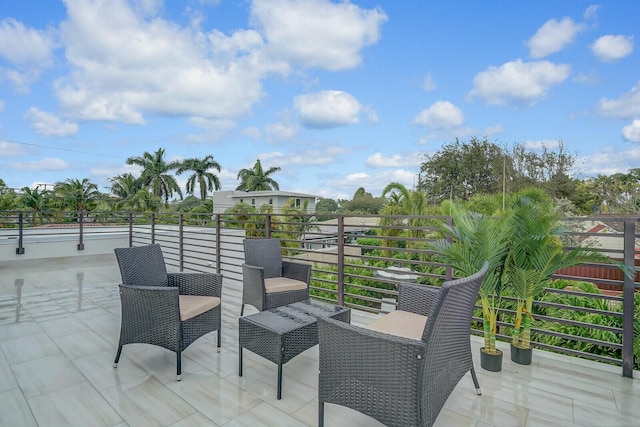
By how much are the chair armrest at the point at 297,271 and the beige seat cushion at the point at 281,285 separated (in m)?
0.08

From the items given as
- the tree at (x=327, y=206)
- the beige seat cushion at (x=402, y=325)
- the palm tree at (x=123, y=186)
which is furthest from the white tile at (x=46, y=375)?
the tree at (x=327, y=206)

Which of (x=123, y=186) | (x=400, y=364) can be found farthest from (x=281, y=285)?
(x=123, y=186)

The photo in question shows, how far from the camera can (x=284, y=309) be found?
2.73 meters

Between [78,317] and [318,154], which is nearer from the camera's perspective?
[78,317]

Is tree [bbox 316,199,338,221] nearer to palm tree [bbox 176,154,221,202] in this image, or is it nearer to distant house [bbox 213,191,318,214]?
distant house [bbox 213,191,318,214]

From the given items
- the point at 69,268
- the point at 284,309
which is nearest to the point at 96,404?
the point at 284,309

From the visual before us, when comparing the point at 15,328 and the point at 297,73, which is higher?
the point at 297,73

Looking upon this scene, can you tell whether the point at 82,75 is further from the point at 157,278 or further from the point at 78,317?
the point at 157,278

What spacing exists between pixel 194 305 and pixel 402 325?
1.69 meters

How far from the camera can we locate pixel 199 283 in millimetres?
3057

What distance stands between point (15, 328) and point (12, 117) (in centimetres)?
1463

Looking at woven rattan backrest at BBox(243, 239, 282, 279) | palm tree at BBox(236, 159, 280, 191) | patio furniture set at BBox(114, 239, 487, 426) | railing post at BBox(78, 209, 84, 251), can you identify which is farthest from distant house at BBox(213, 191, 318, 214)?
patio furniture set at BBox(114, 239, 487, 426)

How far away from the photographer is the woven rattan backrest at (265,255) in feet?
12.5

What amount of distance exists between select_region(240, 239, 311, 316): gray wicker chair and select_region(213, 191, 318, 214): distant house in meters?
18.6
